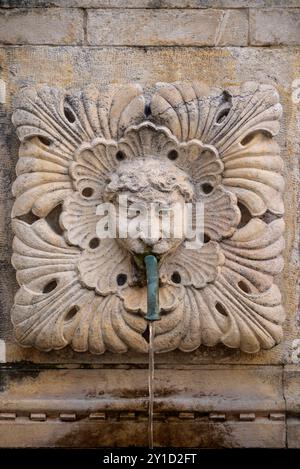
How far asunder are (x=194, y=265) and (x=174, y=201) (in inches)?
8.6

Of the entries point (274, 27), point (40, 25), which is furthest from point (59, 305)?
point (274, 27)

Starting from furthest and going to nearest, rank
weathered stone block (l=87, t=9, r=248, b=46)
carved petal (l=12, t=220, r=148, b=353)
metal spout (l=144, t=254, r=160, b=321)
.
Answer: weathered stone block (l=87, t=9, r=248, b=46) < carved petal (l=12, t=220, r=148, b=353) < metal spout (l=144, t=254, r=160, b=321)

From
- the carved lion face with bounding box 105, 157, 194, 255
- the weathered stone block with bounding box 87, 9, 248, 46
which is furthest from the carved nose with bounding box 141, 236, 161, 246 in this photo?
the weathered stone block with bounding box 87, 9, 248, 46

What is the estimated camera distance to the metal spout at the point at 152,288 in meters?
3.23

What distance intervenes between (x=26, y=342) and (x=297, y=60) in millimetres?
1258

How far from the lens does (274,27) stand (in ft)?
11.3

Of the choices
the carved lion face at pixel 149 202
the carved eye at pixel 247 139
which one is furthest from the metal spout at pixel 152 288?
the carved eye at pixel 247 139

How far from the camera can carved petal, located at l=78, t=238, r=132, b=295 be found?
334cm

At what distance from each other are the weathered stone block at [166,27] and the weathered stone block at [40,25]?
0.19 ft

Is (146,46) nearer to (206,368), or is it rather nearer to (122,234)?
(122,234)

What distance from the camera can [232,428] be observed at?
338cm

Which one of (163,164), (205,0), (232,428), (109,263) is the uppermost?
(205,0)

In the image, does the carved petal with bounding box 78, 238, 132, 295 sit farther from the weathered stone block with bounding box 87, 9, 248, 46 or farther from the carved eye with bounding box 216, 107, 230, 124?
the weathered stone block with bounding box 87, 9, 248, 46

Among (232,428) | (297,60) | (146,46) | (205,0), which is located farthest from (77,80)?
(232,428)
